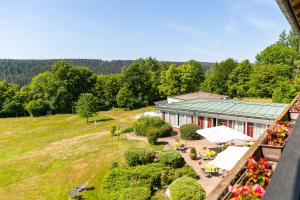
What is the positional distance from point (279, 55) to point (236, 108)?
96.2 feet

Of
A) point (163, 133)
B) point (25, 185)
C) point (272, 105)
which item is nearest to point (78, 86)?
point (163, 133)

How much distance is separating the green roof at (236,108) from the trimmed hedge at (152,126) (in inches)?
87.3

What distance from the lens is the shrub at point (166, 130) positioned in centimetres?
2696

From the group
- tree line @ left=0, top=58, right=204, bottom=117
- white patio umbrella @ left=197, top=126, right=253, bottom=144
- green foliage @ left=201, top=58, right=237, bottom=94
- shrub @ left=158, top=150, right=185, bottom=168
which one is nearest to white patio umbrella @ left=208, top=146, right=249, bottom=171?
shrub @ left=158, top=150, right=185, bottom=168

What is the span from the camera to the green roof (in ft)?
75.4

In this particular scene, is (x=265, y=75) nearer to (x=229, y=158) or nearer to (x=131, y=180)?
(x=229, y=158)

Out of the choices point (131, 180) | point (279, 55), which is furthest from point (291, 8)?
point (279, 55)

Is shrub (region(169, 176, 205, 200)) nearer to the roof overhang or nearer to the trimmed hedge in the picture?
the roof overhang

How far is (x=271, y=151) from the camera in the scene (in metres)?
4.12

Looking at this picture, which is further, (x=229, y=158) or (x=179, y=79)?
(x=179, y=79)

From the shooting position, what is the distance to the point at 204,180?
50.1 feet

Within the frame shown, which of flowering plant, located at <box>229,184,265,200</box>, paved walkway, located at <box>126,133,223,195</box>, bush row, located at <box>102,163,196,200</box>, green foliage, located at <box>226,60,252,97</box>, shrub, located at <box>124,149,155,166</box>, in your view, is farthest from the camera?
green foliage, located at <box>226,60,252,97</box>

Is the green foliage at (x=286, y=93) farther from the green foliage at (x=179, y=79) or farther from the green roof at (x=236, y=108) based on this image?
the green foliage at (x=179, y=79)

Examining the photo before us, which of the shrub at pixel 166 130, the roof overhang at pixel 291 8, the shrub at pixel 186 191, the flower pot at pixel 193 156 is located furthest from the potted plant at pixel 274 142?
the shrub at pixel 166 130
